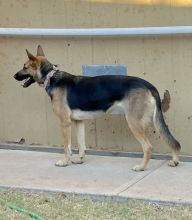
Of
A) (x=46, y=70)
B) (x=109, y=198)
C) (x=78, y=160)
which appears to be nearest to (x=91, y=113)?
(x=78, y=160)

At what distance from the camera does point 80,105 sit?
7285 mm

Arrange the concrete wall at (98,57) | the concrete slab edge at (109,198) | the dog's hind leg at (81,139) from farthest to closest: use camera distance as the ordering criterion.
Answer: the dog's hind leg at (81,139)
the concrete wall at (98,57)
the concrete slab edge at (109,198)

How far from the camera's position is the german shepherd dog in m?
6.97

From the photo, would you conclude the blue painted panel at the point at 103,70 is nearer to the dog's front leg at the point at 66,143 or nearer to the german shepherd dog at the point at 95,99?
the german shepherd dog at the point at 95,99

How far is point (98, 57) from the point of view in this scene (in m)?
7.80

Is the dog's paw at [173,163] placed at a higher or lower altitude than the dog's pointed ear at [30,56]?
lower

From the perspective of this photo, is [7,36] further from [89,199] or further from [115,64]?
[89,199]

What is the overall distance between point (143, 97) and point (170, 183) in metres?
1.07

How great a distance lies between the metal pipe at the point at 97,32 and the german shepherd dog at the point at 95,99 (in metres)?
0.38

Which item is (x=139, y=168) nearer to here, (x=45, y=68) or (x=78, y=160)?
(x=78, y=160)

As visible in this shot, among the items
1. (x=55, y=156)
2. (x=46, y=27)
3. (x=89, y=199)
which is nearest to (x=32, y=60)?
(x=46, y=27)

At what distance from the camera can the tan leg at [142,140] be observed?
698 cm

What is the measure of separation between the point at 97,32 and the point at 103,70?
1.69ft

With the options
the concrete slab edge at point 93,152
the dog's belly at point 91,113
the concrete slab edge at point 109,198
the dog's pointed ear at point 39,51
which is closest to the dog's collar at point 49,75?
the dog's pointed ear at point 39,51
